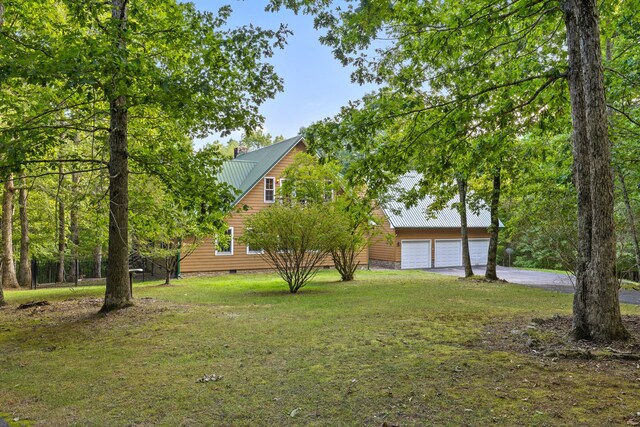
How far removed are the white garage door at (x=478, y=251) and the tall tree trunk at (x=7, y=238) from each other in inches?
1033

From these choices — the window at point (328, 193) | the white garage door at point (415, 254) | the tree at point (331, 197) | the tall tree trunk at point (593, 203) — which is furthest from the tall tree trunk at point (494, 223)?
the white garage door at point (415, 254)

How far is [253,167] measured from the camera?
1006 inches

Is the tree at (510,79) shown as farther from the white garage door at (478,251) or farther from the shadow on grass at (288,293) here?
the white garage door at (478,251)

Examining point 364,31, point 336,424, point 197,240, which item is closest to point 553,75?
point 364,31

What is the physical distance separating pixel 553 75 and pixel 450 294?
7.33 metres

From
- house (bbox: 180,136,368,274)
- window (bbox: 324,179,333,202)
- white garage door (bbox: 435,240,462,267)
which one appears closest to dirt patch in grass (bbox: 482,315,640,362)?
window (bbox: 324,179,333,202)

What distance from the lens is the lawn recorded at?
11.0ft

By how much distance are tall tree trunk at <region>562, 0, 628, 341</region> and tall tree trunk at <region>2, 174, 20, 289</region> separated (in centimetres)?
1605

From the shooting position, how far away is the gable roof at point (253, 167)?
22.4 metres

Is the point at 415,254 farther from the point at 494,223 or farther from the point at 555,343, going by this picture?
the point at 555,343

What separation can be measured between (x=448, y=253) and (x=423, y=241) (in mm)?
2417

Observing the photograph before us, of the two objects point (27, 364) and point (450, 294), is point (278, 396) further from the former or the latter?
point (450, 294)

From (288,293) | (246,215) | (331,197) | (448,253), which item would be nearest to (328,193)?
(331,197)

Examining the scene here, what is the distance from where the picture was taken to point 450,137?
6941mm
